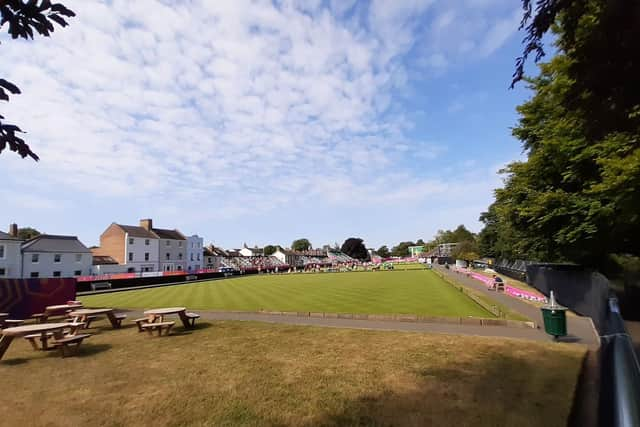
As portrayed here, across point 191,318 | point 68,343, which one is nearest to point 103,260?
point 191,318

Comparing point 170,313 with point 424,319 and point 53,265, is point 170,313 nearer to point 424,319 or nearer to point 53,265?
point 424,319

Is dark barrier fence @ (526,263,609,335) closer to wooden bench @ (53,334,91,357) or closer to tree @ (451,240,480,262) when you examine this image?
wooden bench @ (53,334,91,357)

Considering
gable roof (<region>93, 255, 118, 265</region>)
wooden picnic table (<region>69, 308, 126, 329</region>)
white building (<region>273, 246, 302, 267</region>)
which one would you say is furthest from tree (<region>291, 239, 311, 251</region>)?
wooden picnic table (<region>69, 308, 126, 329</region>)

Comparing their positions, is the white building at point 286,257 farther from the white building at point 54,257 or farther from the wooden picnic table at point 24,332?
the wooden picnic table at point 24,332

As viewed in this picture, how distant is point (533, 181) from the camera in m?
21.8

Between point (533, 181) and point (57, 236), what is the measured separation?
5904 cm

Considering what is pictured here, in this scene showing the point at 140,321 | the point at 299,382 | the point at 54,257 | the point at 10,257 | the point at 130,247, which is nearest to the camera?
the point at 299,382

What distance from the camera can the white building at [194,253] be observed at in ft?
255

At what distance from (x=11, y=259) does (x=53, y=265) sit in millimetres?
5362

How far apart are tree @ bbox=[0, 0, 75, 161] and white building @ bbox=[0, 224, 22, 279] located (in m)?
53.6

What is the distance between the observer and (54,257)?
49156 mm

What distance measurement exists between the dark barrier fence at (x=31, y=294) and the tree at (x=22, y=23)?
63.6 ft

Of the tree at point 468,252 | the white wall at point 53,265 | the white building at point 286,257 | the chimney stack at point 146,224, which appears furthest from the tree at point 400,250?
the white wall at point 53,265

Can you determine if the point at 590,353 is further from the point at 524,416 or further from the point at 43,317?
the point at 43,317
